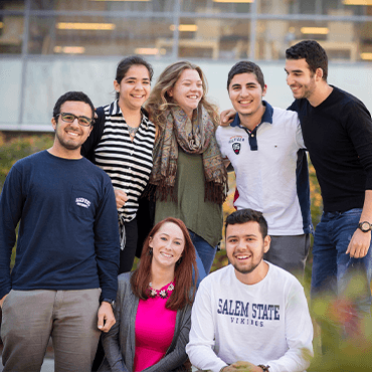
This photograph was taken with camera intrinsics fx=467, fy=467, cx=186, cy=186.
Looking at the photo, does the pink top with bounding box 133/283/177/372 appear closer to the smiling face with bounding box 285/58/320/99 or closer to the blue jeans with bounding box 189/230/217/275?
the blue jeans with bounding box 189/230/217/275

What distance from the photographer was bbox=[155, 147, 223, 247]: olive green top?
3588 mm

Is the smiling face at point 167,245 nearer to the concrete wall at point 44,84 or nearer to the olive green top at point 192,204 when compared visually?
the olive green top at point 192,204

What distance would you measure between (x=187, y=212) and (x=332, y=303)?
258cm

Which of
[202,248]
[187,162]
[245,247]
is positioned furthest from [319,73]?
[202,248]

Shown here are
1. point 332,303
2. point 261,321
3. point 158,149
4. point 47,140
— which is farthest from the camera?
point 47,140

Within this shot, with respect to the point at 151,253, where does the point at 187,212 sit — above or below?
above

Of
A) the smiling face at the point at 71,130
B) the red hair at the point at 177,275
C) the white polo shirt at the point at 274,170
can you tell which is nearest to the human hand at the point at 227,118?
the white polo shirt at the point at 274,170

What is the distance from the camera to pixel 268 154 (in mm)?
3438

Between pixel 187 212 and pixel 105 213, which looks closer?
pixel 105 213

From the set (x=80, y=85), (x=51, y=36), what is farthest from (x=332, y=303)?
(x=51, y=36)

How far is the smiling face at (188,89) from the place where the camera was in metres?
3.74

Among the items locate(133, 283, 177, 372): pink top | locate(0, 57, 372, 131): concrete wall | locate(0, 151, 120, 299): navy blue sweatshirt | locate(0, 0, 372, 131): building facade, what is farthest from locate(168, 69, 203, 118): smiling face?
locate(0, 57, 372, 131): concrete wall

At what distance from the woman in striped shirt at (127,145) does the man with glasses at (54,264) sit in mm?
395

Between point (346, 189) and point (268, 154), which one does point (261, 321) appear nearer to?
point (346, 189)
